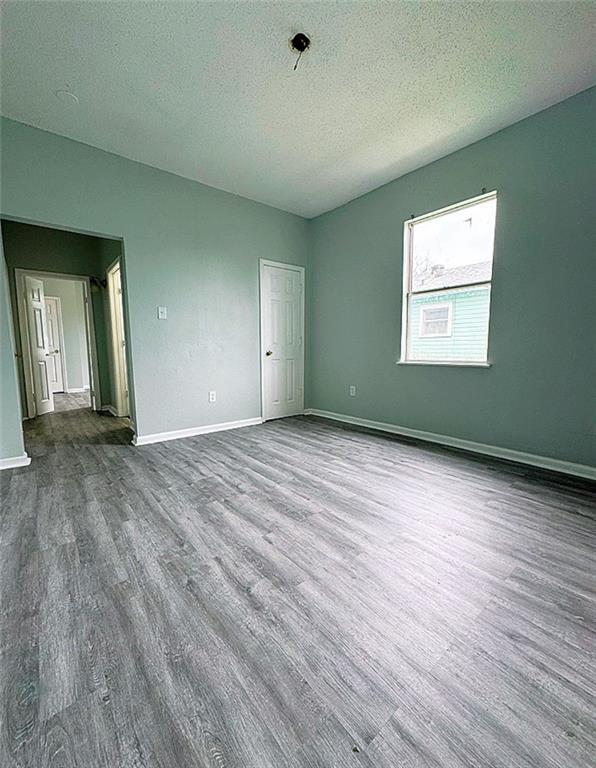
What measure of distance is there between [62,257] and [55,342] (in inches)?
127

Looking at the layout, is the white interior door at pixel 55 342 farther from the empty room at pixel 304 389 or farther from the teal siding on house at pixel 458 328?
the teal siding on house at pixel 458 328

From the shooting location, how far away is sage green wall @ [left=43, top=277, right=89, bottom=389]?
7.11 meters

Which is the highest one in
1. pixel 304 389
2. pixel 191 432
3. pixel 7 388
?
pixel 7 388

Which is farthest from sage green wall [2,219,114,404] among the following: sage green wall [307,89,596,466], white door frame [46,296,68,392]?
sage green wall [307,89,596,466]

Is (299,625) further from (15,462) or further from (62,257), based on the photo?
(62,257)

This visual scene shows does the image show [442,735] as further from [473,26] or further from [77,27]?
[77,27]

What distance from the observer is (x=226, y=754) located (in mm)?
777

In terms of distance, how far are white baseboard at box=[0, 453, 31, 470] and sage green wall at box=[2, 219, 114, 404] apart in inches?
90.5

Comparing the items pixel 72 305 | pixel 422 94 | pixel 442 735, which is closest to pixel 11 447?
pixel 442 735

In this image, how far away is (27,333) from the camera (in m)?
4.43

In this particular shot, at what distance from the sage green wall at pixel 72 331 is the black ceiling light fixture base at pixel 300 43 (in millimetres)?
6990

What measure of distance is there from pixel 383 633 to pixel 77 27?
3411 mm

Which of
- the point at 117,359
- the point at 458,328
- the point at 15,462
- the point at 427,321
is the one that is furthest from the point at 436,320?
the point at 117,359

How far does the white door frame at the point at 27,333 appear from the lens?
432 cm
